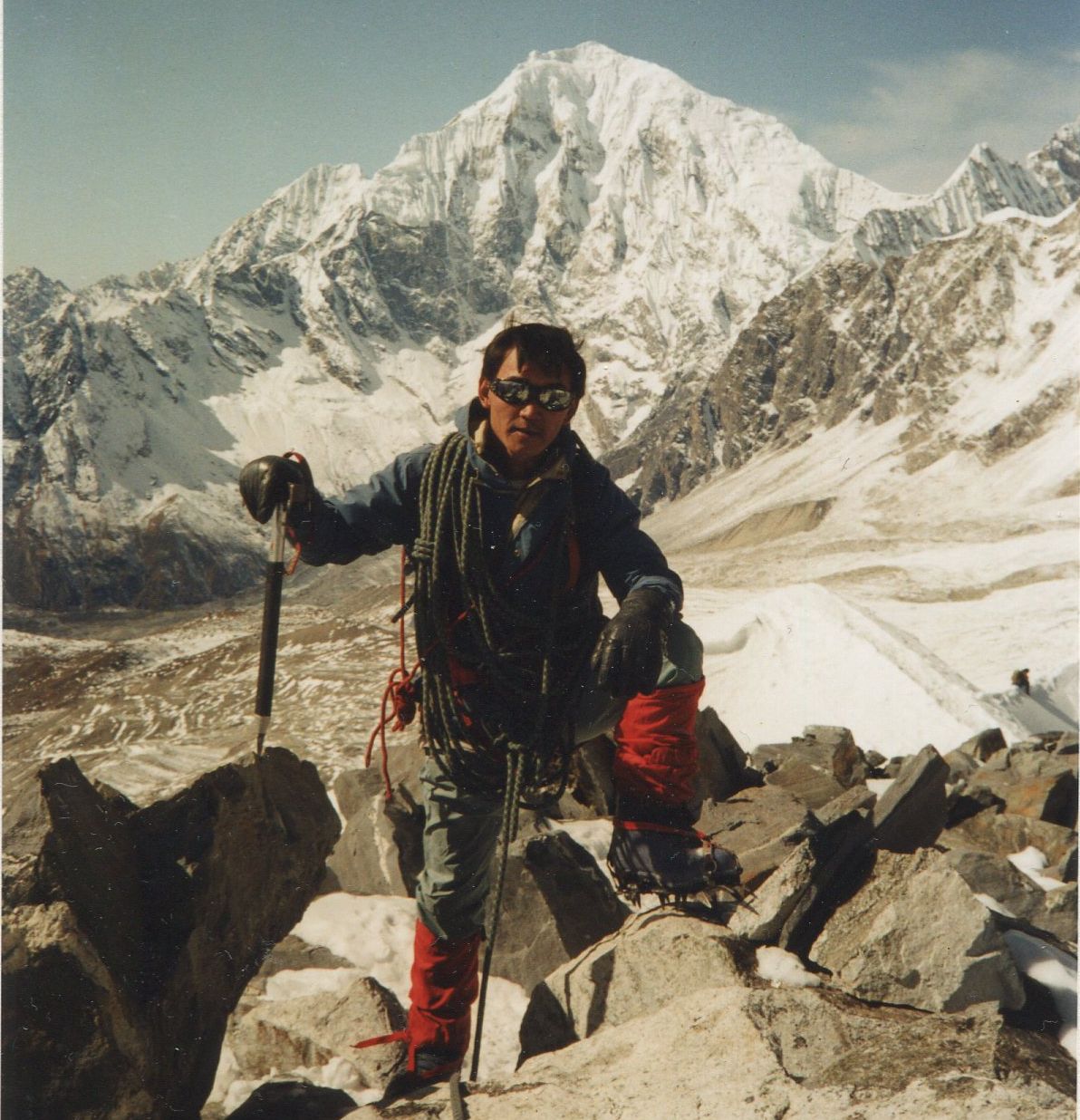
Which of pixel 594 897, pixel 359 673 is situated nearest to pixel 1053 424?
pixel 359 673

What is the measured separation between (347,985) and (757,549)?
77.9 metres

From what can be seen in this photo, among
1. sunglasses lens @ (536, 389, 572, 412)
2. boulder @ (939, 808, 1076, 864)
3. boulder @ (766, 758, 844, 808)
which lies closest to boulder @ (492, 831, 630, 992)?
sunglasses lens @ (536, 389, 572, 412)

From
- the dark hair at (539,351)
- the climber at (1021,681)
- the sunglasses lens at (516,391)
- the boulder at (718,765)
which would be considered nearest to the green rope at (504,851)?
the sunglasses lens at (516,391)

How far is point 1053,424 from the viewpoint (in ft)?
277

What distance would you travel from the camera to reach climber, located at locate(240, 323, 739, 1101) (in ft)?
12.2

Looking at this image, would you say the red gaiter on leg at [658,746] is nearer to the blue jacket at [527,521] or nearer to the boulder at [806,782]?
the blue jacket at [527,521]

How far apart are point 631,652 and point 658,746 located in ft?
2.39

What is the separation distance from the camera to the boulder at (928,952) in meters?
3.31

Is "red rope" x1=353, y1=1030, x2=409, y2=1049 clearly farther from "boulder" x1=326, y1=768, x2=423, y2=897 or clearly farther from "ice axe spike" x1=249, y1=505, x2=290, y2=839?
"boulder" x1=326, y1=768, x2=423, y2=897

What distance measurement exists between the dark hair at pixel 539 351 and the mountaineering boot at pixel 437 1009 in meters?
2.55

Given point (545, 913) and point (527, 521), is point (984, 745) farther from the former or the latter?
point (527, 521)

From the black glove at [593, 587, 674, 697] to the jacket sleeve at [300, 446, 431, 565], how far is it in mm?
1080

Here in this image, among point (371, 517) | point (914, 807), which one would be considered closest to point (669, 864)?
point (371, 517)

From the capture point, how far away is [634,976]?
11.9 ft
